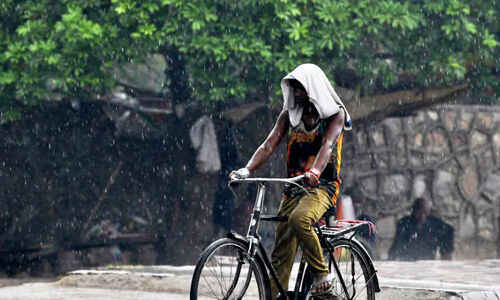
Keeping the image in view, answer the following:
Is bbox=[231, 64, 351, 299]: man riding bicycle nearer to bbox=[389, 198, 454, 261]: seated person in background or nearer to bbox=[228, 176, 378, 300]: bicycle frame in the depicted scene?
bbox=[228, 176, 378, 300]: bicycle frame

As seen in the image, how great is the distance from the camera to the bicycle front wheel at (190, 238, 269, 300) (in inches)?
191

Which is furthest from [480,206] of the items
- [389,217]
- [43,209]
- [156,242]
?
[43,209]

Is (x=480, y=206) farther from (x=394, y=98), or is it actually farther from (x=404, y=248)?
(x=394, y=98)

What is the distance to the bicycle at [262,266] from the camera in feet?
16.0

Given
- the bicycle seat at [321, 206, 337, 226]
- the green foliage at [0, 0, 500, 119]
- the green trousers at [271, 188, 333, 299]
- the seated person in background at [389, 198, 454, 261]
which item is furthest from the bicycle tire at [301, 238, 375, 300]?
the seated person in background at [389, 198, 454, 261]

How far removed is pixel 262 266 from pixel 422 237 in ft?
39.2

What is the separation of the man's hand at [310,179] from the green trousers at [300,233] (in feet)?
0.47

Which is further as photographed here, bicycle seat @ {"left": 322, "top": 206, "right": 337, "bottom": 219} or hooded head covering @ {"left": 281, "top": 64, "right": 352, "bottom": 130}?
bicycle seat @ {"left": 322, "top": 206, "right": 337, "bottom": 219}

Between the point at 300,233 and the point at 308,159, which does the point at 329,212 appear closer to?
the point at 308,159

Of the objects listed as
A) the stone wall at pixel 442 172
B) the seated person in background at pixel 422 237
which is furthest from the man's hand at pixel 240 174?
the stone wall at pixel 442 172

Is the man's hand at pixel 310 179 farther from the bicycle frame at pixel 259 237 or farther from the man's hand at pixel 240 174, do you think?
the man's hand at pixel 240 174

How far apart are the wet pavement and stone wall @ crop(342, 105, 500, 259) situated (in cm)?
825

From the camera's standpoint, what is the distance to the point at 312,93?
5.29 meters

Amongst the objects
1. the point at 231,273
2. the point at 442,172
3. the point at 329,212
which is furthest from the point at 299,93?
the point at 442,172
